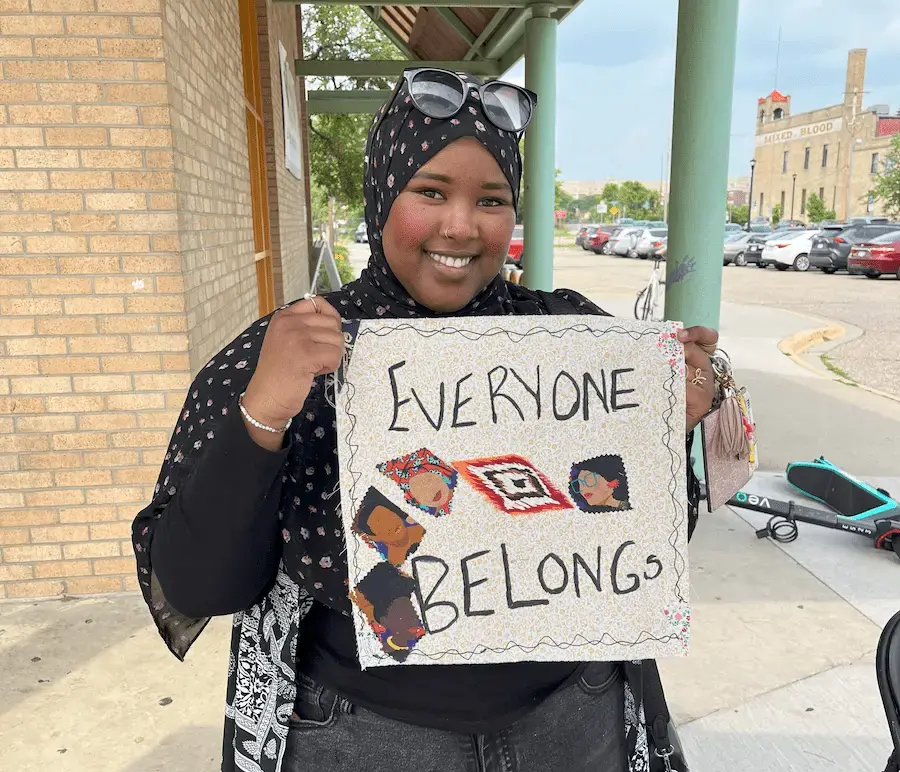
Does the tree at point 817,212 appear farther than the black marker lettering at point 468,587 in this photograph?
Yes

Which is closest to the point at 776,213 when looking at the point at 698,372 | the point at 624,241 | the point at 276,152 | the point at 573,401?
the point at 624,241

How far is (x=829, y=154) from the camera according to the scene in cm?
6906

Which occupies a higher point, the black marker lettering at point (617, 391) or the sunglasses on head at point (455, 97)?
the sunglasses on head at point (455, 97)

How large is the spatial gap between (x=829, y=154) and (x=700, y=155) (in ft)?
242

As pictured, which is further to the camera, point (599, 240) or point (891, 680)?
point (599, 240)

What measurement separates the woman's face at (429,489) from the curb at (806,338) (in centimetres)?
1087

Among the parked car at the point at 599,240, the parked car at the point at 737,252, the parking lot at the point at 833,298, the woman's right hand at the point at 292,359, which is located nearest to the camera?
the woman's right hand at the point at 292,359

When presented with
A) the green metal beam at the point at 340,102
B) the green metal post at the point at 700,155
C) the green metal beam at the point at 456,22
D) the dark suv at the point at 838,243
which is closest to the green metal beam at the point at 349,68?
the green metal beam at the point at 456,22

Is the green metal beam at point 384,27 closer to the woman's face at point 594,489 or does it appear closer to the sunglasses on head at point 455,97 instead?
the sunglasses on head at point 455,97

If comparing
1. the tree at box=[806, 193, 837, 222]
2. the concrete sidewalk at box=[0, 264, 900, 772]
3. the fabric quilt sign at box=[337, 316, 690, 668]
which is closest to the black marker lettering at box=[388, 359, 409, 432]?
the fabric quilt sign at box=[337, 316, 690, 668]

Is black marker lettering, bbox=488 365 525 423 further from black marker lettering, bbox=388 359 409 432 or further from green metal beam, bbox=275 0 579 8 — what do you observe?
green metal beam, bbox=275 0 579 8

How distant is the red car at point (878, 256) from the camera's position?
836 inches

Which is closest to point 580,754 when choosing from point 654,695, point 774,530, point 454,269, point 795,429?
point 654,695

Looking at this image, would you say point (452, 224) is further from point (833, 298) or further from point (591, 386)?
point (833, 298)
